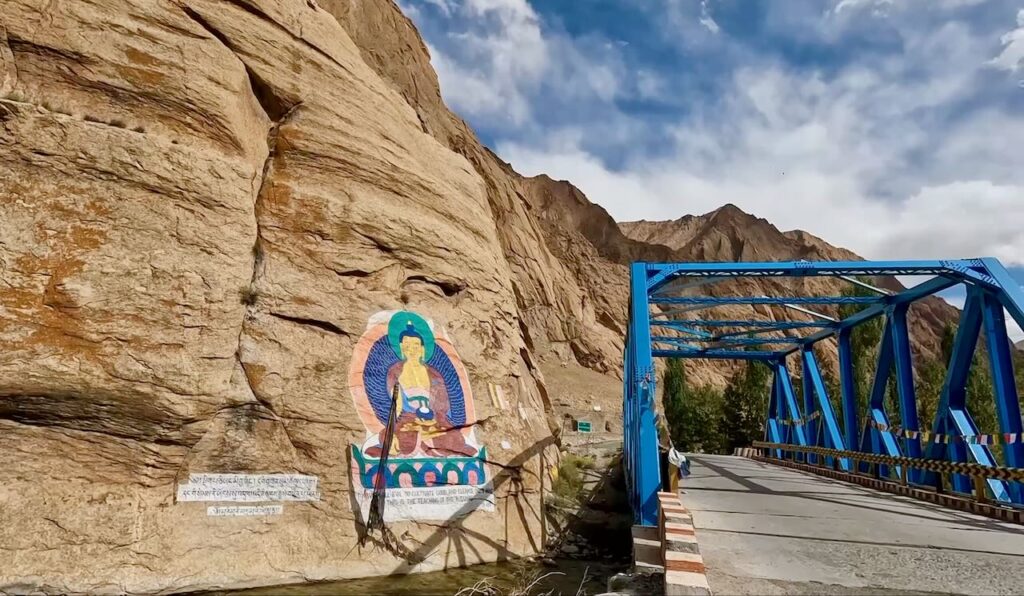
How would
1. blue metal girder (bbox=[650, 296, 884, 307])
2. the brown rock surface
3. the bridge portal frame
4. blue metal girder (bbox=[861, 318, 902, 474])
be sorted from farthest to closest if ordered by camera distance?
blue metal girder (bbox=[650, 296, 884, 307]) → blue metal girder (bbox=[861, 318, 902, 474]) → the bridge portal frame → the brown rock surface

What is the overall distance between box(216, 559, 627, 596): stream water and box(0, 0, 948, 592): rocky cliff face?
21cm

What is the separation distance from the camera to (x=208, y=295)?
29.3 feet

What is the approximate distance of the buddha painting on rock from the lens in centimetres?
1002

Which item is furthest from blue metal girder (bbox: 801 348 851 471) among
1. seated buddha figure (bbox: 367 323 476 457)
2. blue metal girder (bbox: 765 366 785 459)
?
seated buddha figure (bbox: 367 323 476 457)

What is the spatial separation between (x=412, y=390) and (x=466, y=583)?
11.0 feet

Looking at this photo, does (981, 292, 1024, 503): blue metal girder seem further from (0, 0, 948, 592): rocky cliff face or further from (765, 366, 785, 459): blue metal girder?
(765, 366, 785, 459): blue metal girder

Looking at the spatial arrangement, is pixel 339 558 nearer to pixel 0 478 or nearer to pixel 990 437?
pixel 0 478

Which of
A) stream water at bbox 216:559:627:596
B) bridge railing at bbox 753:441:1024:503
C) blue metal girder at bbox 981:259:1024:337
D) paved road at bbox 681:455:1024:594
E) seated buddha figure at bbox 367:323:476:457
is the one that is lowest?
stream water at bbox 216:559:627:596

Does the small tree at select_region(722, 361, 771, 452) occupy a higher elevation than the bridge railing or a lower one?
higher

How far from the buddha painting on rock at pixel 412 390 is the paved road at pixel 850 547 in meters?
4.30

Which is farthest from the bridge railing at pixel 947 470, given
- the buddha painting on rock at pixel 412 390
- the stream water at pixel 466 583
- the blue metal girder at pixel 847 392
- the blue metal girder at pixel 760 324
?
the buddha painting on rock at pixel 412 390

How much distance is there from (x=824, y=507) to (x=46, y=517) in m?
10.5

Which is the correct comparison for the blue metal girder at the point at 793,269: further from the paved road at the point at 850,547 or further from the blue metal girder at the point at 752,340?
the blue metal girder at the point at 752,340

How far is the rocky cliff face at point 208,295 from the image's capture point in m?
7.43
